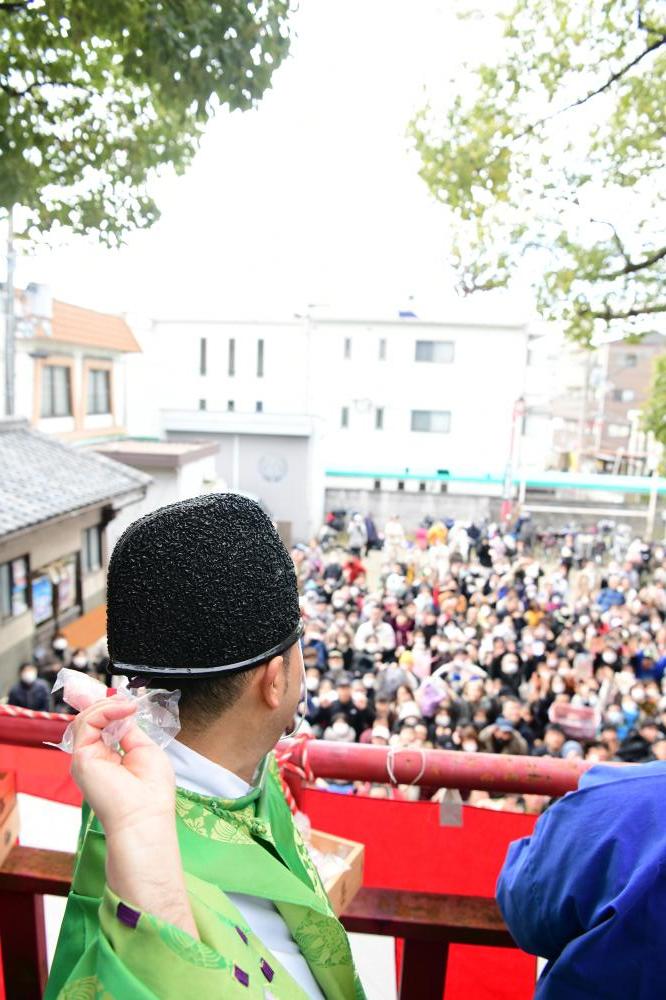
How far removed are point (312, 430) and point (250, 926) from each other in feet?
63.0

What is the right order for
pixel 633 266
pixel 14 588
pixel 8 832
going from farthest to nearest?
pixel 14 588
pixel 633 266
pixel 8 832

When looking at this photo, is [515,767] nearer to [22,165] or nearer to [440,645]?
[22,165]

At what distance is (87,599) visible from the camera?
32.9 feet

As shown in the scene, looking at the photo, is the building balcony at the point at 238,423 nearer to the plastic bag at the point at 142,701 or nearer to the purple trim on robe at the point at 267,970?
the plastic bag at the point at 142,701

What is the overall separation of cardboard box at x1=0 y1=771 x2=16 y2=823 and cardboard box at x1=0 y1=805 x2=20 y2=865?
1 cm

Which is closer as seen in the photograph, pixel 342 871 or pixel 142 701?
pixel 142 701

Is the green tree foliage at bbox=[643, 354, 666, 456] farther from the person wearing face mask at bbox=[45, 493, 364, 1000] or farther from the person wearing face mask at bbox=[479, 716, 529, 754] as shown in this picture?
the person wearing face mask at bbox=[45, 493, 364, 1000]

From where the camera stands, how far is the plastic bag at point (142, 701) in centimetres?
87

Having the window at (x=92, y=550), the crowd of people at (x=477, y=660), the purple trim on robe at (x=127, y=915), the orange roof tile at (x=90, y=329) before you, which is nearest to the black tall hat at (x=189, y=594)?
the purple trim on robe at (x=127, y=915)

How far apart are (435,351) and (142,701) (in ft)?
76.2

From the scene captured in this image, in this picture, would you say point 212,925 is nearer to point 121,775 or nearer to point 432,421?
point 121,775

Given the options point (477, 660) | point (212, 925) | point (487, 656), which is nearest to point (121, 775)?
point (212, 925)

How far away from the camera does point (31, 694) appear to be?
22.1 feet

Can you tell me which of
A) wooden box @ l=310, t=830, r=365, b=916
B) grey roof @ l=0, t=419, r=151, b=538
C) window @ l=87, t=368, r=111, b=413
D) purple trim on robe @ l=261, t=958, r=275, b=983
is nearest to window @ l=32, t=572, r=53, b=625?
grey roof @ l=0, t=419, r=151, b=538
